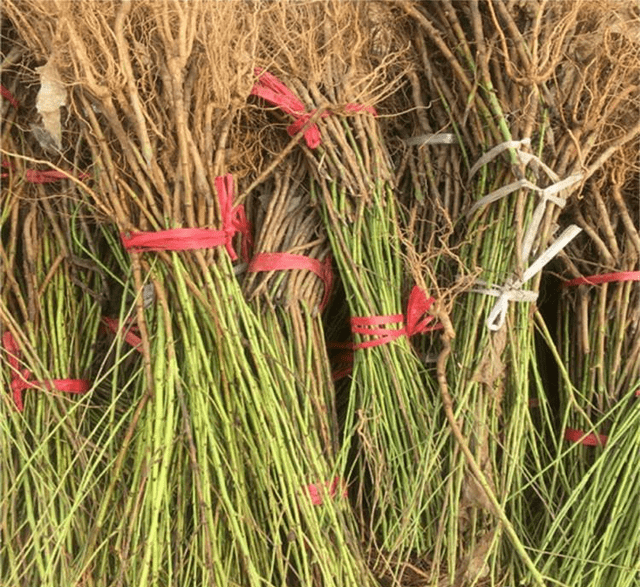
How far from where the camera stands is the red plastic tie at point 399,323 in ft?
3.73

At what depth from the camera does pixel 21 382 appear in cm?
111

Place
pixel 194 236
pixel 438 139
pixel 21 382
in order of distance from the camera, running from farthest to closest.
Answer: pixel 438 139, pixel 21 382, pixel 194 236

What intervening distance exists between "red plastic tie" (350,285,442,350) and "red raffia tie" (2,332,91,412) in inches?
19.6

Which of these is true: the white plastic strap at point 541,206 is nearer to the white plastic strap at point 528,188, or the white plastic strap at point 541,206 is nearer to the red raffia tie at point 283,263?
the white plastic strap at point 528,188

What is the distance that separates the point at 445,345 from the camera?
110 centimetres

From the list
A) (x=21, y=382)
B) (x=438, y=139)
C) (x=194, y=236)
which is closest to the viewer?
(x=194, y=236)

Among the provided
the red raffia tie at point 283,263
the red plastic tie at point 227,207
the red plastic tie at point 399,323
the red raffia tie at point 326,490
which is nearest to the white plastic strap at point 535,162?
the red plastic tie at point 399,323

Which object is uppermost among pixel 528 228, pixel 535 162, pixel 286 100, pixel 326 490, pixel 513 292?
pixel 286 100

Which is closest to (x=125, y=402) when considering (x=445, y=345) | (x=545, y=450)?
(x=445, y=345)

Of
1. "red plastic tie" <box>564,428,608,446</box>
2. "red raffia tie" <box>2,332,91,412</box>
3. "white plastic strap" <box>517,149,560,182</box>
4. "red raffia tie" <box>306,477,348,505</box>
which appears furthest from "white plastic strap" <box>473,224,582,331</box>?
"red raffia tie" <box>2,332,91,412</box>

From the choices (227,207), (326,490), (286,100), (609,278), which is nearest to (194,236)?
(227,207)

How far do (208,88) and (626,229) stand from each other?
80 cm

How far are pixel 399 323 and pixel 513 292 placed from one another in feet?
0.68

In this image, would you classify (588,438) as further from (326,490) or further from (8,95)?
(8,95)
